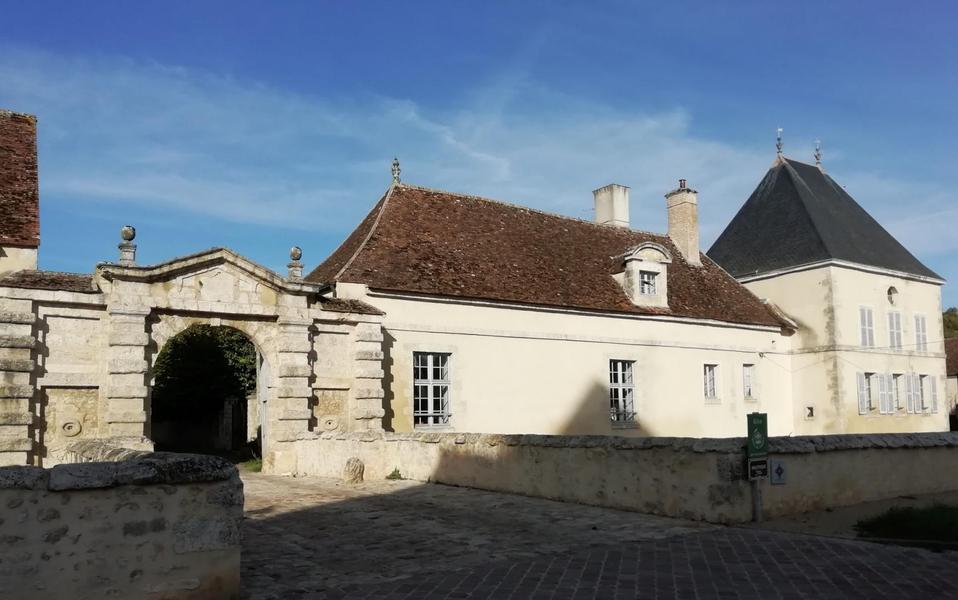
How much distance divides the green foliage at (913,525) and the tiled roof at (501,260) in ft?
36.2

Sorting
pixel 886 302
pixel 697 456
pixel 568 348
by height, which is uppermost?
pixel 886 302

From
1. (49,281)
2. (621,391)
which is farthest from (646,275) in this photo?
(49,281)

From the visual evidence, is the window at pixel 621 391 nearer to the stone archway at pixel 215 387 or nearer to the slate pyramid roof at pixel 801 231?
the slate pyramid roof at pixel 801 231

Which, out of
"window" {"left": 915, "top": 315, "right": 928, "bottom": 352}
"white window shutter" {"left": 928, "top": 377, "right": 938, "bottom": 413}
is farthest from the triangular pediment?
"white window shutter" {"left": 928, "top": 377, "right": 938, "bottom": 413}

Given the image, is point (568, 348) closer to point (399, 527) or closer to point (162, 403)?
point (399, 527)

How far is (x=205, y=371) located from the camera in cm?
2597

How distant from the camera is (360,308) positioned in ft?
52.0

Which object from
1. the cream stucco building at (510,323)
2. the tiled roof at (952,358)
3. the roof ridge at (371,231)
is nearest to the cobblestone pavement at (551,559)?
the cream stucco building at (510,323)

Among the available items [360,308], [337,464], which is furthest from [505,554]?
[360,308]

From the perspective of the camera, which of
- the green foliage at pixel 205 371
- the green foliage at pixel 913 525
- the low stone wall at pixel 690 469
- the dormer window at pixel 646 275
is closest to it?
the green foliage at pixel 913 525

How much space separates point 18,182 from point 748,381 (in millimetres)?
19216

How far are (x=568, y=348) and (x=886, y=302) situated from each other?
11.8 m

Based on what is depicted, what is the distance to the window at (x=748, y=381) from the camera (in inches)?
938

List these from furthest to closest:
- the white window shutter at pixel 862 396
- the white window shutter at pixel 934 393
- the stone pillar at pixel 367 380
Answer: the white window shutter at pixel 934 393 → the white window shutter at pixel 862 396 → the stone pillar at pixel 367 380
